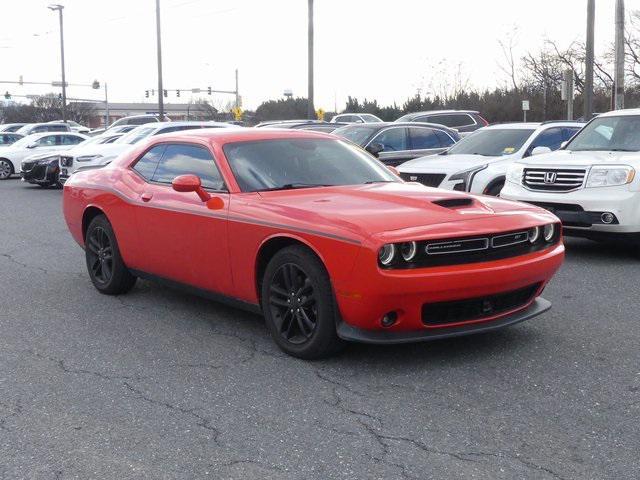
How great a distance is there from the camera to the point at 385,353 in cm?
526

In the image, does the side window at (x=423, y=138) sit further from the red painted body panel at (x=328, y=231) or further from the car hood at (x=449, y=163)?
the red painted body panel at (x=328, y=231)

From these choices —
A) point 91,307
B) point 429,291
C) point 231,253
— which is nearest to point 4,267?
point 91,307

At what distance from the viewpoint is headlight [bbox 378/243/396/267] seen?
15.3 feet

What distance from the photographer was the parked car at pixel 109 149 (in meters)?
18.7

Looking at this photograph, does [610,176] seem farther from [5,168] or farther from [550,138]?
[5,168]

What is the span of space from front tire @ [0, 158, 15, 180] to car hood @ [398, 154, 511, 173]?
1731cm

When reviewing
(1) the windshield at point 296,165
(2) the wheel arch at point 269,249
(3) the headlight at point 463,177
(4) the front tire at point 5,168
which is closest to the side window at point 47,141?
(4) the front tire at point 5,168

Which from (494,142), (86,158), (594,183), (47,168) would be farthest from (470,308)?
(47,168)

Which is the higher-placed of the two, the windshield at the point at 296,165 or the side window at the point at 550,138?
the side window at the point at 550,138

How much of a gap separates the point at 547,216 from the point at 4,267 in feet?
19.4

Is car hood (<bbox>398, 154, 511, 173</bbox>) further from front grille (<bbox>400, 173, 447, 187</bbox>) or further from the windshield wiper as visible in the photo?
the windshield wiper

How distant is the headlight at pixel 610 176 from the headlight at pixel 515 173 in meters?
0.89

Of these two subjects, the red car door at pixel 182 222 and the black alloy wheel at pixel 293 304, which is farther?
the red car door at pixel 182 222

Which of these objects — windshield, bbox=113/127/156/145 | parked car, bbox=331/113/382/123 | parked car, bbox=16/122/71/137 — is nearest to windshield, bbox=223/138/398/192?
windshield, bbox=113/127/156/145
